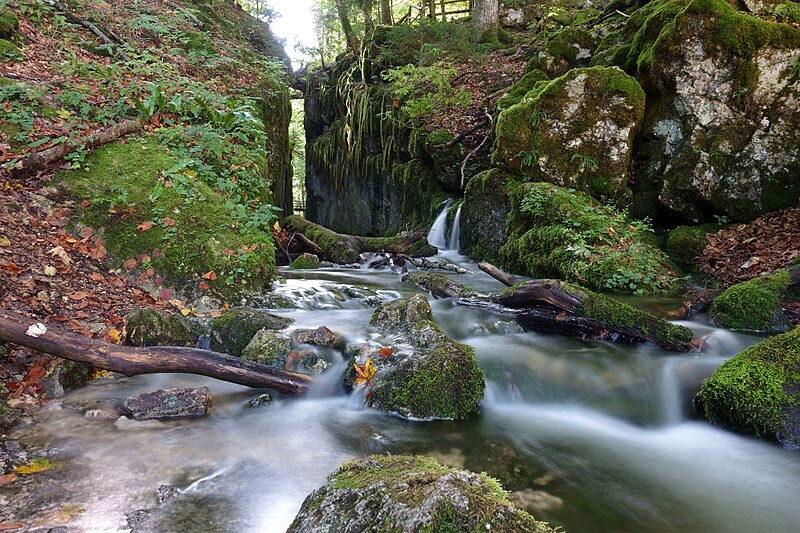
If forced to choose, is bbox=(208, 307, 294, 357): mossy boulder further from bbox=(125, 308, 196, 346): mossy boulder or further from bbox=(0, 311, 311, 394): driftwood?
bbox=(0, 311, 311, 394): driftwood

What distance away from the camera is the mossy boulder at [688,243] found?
726cm

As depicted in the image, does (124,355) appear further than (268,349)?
No

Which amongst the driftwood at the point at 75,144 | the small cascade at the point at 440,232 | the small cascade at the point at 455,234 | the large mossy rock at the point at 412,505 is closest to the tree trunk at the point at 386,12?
the small cascade at the point at 440,232

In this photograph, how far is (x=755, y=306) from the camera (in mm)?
5113

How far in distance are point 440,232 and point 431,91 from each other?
503cm

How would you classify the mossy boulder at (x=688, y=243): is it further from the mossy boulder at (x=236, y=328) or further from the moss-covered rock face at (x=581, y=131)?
the mossy boulder at (x=236, y=328)

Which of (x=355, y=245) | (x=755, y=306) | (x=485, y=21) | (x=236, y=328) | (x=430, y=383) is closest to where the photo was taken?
(x=430, y=383)

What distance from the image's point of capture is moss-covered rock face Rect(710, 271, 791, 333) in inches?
200

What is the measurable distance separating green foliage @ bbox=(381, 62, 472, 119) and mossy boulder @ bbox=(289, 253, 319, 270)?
592 cm

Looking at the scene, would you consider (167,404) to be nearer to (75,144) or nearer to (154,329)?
(154,329)

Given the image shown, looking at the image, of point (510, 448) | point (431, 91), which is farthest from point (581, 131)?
point (510, 448)

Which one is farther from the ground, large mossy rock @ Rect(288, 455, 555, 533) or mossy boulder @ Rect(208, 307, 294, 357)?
mossy boulder @ Rect(208, 307, 294, 357)

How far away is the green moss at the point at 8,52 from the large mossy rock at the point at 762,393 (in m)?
10.5

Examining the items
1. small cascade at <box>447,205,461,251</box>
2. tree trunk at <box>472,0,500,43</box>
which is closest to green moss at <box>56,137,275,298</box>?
small cascade at <box>447,205,461,251</box>
